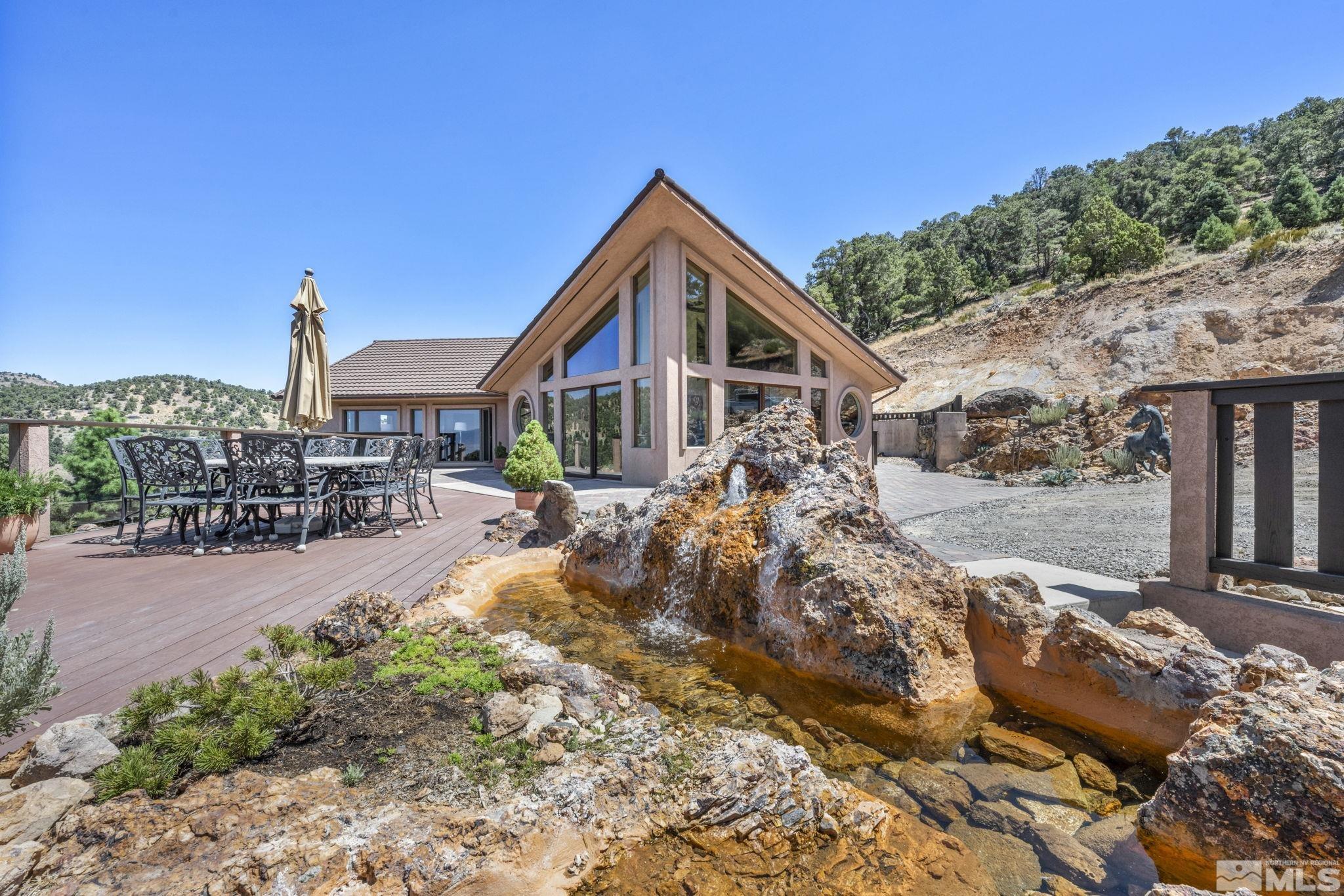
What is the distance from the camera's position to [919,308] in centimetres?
4472

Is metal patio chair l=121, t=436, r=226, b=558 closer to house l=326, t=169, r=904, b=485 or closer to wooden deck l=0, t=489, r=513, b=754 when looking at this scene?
wooden deck l=0, t=489, r=513, b=754

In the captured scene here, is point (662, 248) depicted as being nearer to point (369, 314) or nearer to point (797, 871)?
point (797, 871)

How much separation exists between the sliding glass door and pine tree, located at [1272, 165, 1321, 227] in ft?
124

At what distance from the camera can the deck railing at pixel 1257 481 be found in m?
2.71

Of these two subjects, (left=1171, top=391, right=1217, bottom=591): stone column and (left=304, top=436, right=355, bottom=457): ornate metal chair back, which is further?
(left=304, top=436, right=355, bottom=457): ornate metal chair back

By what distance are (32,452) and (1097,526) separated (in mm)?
12602

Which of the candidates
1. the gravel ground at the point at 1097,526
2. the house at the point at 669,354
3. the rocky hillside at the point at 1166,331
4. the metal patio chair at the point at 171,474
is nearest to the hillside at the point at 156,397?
the house at the point at 669,354

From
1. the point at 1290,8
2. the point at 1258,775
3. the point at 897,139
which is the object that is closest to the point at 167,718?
the point at 1258,775

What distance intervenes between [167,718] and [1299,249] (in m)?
32.1

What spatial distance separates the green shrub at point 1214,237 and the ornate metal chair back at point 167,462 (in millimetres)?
37959

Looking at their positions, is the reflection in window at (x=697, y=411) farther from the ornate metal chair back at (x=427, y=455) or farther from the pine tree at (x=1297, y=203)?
the pine tree at (x=1297, y=203)

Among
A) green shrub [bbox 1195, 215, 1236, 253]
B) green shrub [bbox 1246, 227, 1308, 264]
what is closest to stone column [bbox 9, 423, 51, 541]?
green shrub [bbox 1246, 227, 1308, 264]

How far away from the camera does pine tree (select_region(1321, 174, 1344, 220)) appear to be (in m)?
25.4

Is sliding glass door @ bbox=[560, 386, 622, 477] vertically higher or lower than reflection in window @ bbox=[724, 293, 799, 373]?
lower
